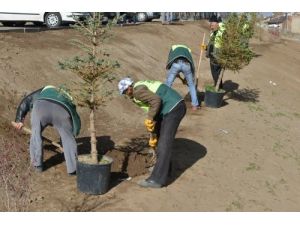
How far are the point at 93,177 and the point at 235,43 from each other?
6210 mm

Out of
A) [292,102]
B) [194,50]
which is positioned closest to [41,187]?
[292,102]

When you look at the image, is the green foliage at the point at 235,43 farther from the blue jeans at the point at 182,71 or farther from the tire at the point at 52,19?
the tire at the point at 52,19

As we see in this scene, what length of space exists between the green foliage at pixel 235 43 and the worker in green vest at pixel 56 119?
5551 millimetres

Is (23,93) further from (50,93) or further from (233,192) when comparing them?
(233,192)

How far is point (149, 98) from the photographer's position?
7133mm

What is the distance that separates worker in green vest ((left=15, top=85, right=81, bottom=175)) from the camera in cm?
745

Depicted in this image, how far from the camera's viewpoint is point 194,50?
68.5ft

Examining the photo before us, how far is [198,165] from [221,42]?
4504mm

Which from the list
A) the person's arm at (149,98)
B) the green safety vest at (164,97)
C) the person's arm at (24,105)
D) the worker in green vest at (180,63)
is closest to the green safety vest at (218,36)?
the worker in green vest at (180,63)

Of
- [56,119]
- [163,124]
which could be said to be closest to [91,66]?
[56,119]

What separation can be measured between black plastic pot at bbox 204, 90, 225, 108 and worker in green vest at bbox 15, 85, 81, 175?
17.1 ft

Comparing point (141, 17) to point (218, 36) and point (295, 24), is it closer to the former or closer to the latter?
point (218, 36)

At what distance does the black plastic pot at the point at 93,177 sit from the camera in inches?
274

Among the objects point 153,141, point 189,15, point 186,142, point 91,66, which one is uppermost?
point 91,66
